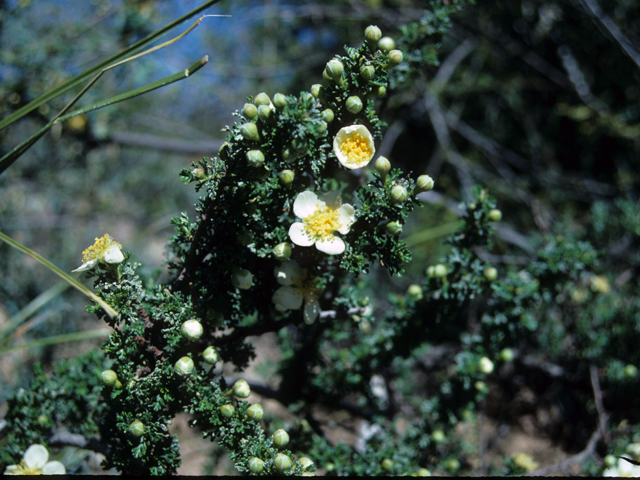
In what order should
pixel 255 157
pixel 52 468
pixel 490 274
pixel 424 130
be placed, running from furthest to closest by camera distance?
pixel 424 130 < pixel 490 274 < pixel 52 468 < pixel 255 157

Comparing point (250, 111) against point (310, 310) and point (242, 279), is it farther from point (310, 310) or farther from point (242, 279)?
point (310, 310)

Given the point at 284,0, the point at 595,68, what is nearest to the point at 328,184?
the point at 595,68

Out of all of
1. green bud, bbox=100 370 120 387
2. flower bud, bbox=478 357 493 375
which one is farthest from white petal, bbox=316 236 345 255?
flower bud, bbox=478 357 493 375

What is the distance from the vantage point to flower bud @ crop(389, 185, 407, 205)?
3.54ft

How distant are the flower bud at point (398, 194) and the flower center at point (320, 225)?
0.55 feet

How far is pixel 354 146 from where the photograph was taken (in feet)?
3.76

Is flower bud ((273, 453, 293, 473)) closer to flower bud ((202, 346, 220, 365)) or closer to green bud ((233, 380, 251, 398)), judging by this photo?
green bud ((233, 380, 251, 398))

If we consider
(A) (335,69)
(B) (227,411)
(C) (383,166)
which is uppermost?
(A) (335,69)

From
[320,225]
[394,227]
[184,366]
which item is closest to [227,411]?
[184,366]

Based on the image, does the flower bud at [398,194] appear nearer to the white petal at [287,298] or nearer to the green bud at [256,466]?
the white petal at [287,298]

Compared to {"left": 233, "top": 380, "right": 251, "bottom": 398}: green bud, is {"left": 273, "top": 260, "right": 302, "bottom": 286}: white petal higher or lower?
higher

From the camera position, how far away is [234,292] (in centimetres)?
126

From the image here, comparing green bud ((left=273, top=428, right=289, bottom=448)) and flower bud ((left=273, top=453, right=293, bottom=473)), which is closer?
flower bud ((left=273, top=453, right=293, bottom=473))

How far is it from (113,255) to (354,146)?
2.32 ft
